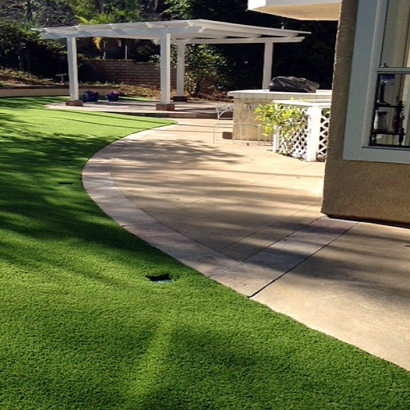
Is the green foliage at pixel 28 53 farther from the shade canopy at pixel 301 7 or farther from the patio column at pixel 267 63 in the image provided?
the shade canopy at pixel 301 7

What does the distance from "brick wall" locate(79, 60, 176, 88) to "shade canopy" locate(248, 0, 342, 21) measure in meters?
19.9

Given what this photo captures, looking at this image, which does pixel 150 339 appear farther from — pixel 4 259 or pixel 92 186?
pixel 92 186

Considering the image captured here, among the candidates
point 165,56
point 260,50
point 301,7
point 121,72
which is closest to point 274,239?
point 301,7

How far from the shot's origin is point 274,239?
165 inches

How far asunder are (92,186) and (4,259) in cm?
258

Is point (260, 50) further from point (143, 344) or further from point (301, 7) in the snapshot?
point (143, 344)

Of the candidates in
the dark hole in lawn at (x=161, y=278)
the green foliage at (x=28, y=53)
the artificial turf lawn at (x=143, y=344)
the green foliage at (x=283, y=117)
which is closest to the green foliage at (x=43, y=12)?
the green foliage at (x=28, y=53)

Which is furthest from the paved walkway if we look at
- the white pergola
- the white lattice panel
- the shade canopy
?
the white pergola

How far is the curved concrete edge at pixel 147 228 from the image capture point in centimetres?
356

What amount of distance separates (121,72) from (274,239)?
24.7 metres

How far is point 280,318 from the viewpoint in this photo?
2.73 metres

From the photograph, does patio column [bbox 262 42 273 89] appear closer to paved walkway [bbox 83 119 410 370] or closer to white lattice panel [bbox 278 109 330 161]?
white lattice panel [bbox 278 109 330 161]

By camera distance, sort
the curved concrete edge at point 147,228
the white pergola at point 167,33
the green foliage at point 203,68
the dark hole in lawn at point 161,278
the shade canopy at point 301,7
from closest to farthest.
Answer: the dark hole in lawn at point 161,278 < the curved concrete edge at point 147,228 < the shade canopy at point 301,7 < the white pergola at point 167,33 < the green foliage at point 203,68

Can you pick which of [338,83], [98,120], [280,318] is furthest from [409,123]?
[98,120]
